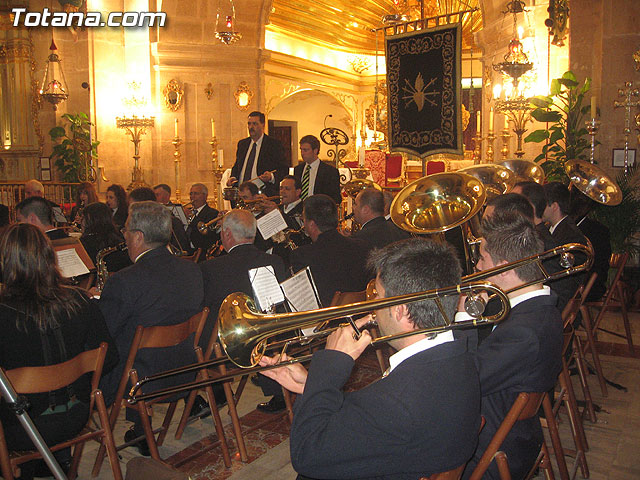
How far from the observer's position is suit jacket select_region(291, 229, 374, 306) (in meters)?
3.75

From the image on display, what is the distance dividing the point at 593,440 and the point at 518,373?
178 cm

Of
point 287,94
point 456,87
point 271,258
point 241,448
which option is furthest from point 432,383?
point 287,94

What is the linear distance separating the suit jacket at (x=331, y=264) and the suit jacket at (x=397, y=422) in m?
2.19

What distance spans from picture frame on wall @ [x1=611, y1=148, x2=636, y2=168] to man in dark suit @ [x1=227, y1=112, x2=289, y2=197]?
389 cm

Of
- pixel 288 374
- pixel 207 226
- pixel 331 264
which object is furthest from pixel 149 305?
pixel 207 226

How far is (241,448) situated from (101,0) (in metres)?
9.52

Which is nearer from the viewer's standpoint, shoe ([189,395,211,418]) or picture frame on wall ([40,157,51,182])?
shoe ([189,395,211,418])

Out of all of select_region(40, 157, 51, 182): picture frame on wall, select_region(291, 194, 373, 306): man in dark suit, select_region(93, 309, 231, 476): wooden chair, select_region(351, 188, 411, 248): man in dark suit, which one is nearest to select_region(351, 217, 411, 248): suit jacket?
select_region(351, 188, 411, 248): man in dark suit

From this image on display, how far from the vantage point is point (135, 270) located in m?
3.12

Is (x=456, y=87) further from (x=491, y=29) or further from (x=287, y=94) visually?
(x=287, y=94)

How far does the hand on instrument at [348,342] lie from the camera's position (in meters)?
1.62

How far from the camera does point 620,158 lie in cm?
696

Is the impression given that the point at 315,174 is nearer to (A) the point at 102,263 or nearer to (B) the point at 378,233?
(B) the point at 378,233

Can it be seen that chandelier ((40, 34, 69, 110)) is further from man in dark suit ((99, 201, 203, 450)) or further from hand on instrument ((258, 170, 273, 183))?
man in dark suit ((99, 201, 203, 450))
